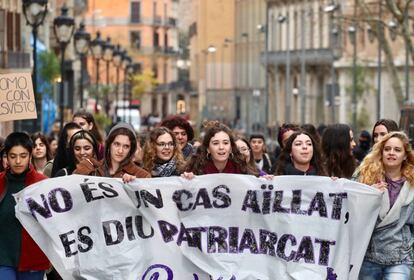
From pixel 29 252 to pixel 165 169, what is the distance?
216 cm

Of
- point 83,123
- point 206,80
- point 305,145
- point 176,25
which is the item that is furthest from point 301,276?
point 176,25

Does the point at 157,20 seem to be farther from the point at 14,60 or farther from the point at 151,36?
the point at 14,60

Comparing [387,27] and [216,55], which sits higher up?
[387,27]

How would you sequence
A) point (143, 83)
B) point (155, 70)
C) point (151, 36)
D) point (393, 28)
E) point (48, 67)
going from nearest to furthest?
point (48, 67) → point (393, 28) → point (143, 83) → point (151, 36) → point (155, 70)

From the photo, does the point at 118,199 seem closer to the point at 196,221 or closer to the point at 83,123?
the point at 196,221

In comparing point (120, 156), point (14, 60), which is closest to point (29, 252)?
point (120, 156)

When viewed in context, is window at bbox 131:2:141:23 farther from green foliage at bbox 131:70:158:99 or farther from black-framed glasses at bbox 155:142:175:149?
black-framed glasses at bbox 155:142:175:149

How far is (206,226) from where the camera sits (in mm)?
14125

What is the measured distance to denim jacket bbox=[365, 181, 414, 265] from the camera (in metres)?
13.7

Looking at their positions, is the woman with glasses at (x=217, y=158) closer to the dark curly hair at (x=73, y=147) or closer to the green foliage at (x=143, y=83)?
the dark curly hair at (x=73, y=147)

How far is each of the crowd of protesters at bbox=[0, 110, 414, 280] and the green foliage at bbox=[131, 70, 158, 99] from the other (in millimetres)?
133937

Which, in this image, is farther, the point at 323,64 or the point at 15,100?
the point at 323,64

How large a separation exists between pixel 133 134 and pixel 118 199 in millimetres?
722

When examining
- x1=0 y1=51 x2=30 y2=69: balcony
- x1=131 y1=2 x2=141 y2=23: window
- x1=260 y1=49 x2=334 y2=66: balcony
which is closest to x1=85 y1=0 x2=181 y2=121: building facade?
x1=131 y1=2 x2=141 y2=23: window
